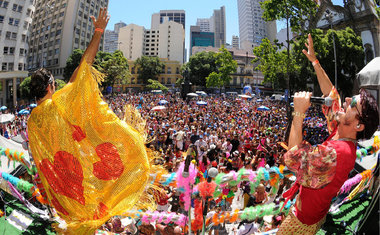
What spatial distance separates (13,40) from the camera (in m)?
39.3

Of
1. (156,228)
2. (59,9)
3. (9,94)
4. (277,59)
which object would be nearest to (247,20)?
(59,9)

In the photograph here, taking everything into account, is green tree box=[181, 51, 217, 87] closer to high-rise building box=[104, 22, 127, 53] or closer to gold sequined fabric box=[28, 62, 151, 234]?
gold sequined fabric box=[28, 62, 151, 234]

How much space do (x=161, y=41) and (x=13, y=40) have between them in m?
61.8

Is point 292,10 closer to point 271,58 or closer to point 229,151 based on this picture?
point 271,58

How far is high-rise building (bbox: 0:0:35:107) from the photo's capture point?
3762cm

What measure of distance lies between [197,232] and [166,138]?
878 centimetres

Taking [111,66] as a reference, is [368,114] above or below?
below

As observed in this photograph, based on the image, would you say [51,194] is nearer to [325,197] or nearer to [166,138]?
[325,197]

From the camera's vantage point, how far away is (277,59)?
14672 millimetres

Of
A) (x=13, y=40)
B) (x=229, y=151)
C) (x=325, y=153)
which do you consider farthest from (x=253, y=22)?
(x=325, y=153)

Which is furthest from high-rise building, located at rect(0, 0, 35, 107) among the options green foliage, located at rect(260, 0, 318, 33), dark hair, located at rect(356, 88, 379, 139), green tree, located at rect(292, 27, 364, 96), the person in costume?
dark hair, located at rect(356, 88, 379, 139)

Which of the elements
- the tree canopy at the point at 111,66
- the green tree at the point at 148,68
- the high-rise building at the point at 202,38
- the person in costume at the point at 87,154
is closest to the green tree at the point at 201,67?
the green tree at the point at 148,68

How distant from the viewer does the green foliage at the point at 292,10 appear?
1277cm

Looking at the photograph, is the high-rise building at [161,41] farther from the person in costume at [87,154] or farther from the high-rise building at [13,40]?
the person in costume at [87,154]
